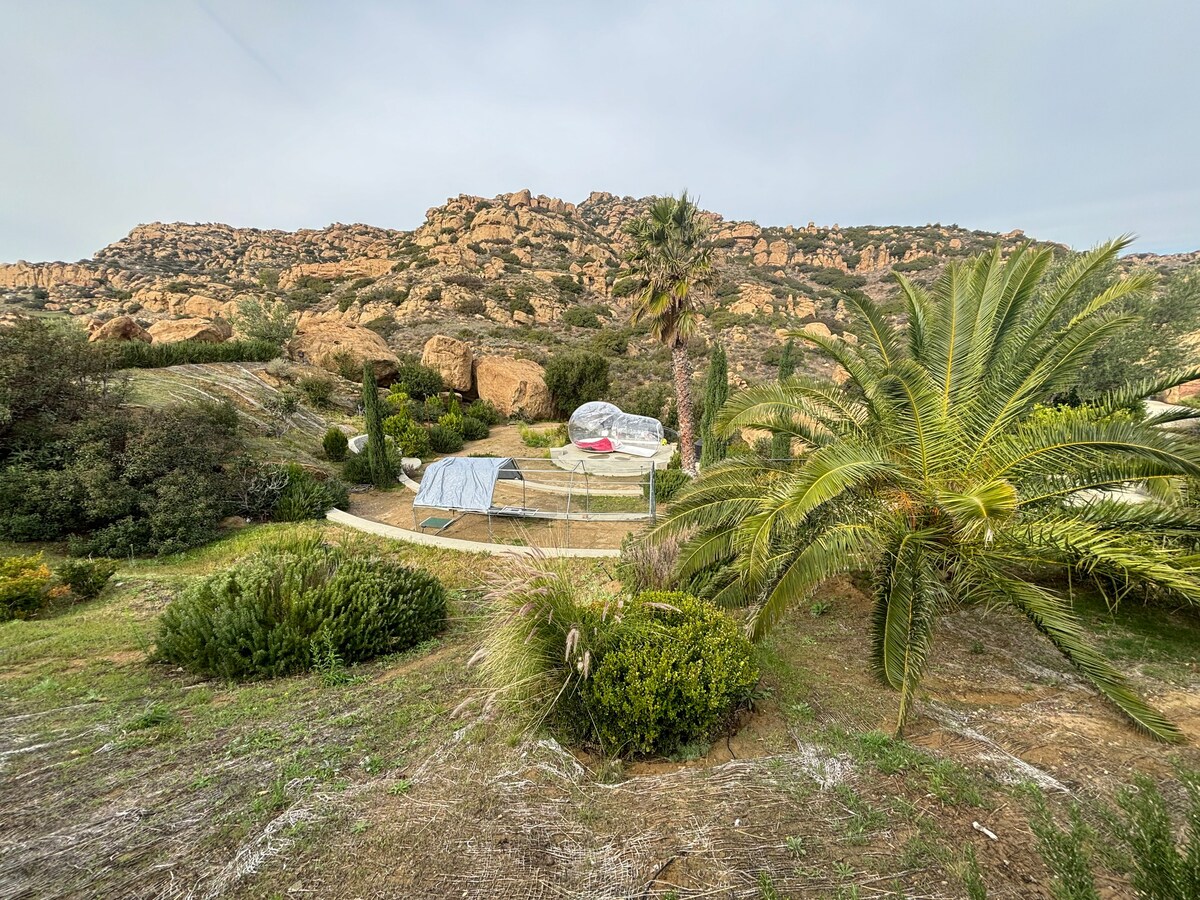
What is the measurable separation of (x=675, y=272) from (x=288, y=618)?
13.4 m

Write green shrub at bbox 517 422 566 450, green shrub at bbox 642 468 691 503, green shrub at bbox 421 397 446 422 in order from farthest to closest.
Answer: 1. green shrub at bbox 421 397 446 422
2. green shrub at bbox 517 422 566 450
3. green shrub at bbox 642 468 691 503

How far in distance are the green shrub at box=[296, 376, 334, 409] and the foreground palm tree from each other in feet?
69.0

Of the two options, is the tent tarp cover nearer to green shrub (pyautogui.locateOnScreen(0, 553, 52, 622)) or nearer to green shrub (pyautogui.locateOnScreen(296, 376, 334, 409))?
green shrub (pyautogui.locateOnScreen(0, 553, 52, 622))

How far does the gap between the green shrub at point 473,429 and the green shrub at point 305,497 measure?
27.8 feet

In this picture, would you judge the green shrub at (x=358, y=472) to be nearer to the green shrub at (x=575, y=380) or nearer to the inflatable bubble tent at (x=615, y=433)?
the inflatable bubble tent at (x=615, y=433)

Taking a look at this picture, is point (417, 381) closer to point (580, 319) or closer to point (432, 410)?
point (432, 410)

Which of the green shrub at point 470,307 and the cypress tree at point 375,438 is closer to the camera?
the cypress tree at point 375,438

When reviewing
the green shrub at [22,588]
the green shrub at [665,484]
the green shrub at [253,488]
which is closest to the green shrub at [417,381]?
the green shrub at [253,488]

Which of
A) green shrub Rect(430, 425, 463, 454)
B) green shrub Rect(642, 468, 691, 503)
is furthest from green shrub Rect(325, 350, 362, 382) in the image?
green shrub Rect(642, 468, 691, 503)

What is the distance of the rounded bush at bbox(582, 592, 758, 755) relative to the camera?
11.5 ft

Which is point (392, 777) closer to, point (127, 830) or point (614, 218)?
point (127, 830)

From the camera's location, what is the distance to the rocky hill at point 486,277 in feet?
128

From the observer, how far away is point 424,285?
151ft

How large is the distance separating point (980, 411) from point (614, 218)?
90.3 m
